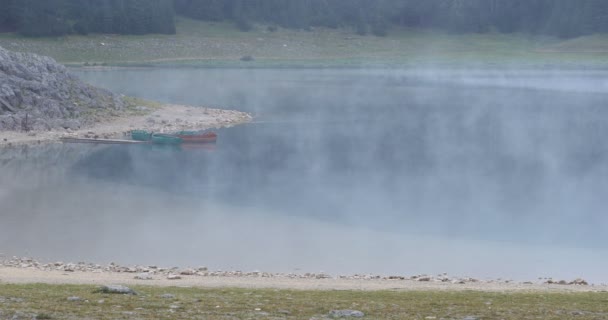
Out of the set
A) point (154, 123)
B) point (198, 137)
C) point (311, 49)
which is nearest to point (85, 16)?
point (311, 49)

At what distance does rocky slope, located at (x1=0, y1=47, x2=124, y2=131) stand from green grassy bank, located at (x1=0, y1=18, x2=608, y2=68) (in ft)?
127

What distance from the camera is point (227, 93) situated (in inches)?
2520

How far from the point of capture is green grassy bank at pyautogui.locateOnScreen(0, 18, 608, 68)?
295 ft

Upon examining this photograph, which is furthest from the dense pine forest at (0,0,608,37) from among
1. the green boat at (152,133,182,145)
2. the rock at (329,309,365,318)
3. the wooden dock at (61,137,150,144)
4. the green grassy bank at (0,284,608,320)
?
the rock at (329,309,365,318)

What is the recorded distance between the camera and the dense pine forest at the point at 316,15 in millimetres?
95188

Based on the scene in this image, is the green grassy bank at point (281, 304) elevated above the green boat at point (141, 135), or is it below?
below

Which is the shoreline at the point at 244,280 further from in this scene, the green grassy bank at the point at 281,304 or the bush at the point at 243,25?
the bush at the point at 243,25

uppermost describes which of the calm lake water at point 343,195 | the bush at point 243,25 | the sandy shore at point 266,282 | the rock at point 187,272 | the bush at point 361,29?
the bush at point 361,29

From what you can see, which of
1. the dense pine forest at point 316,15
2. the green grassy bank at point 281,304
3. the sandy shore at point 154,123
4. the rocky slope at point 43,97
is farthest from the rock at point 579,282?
the dense pine forest at point 316,15

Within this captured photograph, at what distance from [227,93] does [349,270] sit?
146ft

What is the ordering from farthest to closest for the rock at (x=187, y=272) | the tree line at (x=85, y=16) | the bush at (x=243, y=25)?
the bush at (x=243, y=25) < the tree line at (x=85, y=16) < the rock at (x=187, y=272)

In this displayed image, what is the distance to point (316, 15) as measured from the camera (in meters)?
113

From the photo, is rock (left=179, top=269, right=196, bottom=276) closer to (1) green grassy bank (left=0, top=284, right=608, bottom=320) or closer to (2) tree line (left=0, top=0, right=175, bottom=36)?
(1) green grassy bank (left=0, top=284, right=608, bottom=320)

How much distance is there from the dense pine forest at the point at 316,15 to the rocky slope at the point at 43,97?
1843 inches
